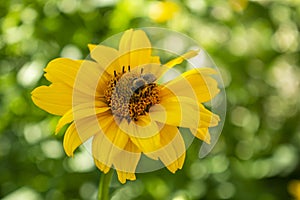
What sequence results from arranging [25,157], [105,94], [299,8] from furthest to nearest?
[299,8]
[25,157]
[105,94]

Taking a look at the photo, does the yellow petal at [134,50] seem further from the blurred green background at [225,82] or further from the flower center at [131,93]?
the blurred green background at [225,82]

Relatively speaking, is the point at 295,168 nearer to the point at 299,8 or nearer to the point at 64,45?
the point at 299,8

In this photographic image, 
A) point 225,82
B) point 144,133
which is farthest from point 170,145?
point 225,82

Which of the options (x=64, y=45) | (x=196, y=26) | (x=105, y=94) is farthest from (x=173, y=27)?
(x=105, y=94)

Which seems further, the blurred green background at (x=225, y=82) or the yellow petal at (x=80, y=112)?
the blurred green background at (x=225, y=82)

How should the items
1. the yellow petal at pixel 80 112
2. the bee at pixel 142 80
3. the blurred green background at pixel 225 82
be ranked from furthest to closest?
the blurred green background at pixel 225 82, the bee at pixel 142 80, the yellow petal at pixel 80 112

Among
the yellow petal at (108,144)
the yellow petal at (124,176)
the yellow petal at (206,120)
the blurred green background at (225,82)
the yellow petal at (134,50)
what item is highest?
the yellow petal at (134,50)

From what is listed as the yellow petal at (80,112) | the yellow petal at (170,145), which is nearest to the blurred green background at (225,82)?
the yellow petal at (170,145)

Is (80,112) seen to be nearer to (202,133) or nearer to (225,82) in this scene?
(202,133)
